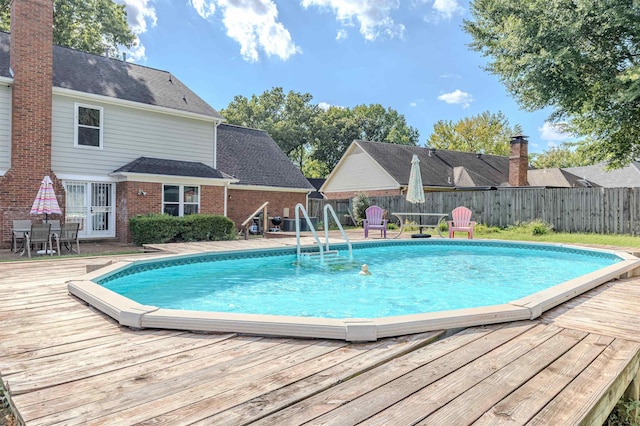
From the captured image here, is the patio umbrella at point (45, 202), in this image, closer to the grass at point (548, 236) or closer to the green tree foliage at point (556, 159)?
the grass at point (548, 236)

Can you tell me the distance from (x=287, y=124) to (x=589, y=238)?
31.2 metres

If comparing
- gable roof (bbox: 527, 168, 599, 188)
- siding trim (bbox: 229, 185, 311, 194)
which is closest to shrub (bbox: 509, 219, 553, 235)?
siding trim (bbox: 229, 185, 311, 194)

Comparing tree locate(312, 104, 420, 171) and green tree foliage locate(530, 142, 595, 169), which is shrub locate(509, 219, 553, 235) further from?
green tree foliage locate(530, 142, 595, 169)

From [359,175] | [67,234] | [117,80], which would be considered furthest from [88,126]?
[359,175]

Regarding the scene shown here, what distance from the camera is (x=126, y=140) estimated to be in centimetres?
1309

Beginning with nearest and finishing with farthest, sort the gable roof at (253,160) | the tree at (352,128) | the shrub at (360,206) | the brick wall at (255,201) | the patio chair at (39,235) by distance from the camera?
the patio chair at (39,235) → the brick wall at (255,201) → the gable roof at (253,160) → the shrub at (360,206) → the tree at (352,128)

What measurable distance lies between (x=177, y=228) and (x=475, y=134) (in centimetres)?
3551

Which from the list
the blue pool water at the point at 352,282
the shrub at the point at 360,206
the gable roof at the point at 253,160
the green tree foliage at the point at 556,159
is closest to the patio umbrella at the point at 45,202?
the blue pool water at the point at 352,282

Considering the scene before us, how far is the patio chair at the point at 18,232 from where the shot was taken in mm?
9516

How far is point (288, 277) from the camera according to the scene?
7.35 meters

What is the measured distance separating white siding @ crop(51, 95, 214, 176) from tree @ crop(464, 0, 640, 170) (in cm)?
1131

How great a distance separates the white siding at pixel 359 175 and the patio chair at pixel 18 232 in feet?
59.4

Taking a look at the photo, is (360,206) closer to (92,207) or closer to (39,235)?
(92,207)

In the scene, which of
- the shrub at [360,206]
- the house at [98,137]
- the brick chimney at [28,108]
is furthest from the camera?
the shrub at [360,206]
